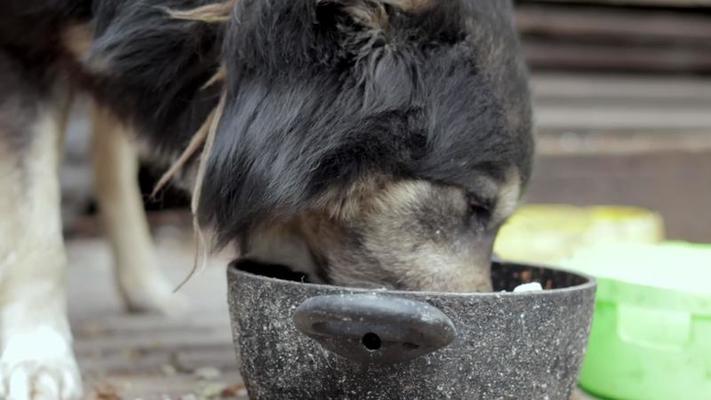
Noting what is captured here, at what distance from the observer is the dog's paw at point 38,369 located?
1.87 metres

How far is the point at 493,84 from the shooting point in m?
1.88

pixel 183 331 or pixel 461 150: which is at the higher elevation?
pixel 461 150

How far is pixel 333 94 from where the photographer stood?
5.66ft

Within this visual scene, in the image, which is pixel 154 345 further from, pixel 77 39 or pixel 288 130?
pixel 288 130

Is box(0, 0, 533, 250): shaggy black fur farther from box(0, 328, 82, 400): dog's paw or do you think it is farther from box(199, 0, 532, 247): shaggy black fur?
box(0, 328, 82, 400): dog's paw

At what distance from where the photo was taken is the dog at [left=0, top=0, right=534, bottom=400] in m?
1.73

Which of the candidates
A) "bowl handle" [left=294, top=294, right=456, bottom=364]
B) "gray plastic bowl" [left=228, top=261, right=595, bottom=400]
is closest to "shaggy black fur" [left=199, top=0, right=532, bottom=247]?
"gray plastic bowl" [left=228, top=261, right=595, bottom=400]

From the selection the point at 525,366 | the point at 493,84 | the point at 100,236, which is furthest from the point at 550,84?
the point at 525,366

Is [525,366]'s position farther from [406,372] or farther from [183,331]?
[183,331]

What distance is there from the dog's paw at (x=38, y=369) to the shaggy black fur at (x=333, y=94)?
43cm

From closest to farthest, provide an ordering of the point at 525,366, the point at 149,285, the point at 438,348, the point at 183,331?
1. the point at 438,348
2. the point at 525,366
3. the point at 183,331
4. the point at 149,285

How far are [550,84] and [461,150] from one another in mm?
3254

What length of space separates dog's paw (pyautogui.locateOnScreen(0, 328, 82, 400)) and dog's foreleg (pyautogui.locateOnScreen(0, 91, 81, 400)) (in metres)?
0.01

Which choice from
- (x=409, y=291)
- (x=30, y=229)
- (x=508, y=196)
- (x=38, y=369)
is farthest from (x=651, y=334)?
(x=30, y=229)
